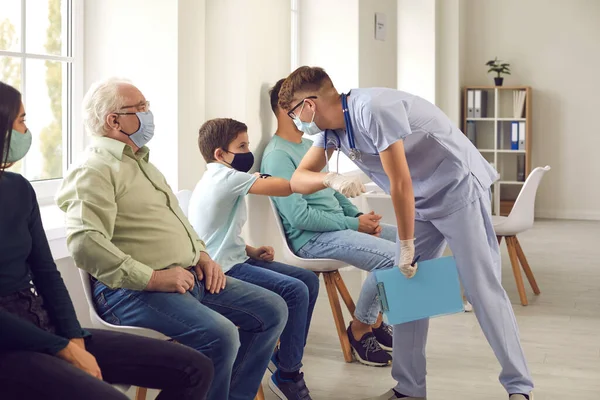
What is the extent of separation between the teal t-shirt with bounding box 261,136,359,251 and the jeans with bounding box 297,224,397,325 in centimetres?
5

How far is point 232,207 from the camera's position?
9.37 ft

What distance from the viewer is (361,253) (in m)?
3.42

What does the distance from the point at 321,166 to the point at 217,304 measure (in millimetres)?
693

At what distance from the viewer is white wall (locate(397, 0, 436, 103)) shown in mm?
7586

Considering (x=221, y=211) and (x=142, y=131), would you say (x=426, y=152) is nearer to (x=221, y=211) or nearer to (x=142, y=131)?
(x=221, y=211)

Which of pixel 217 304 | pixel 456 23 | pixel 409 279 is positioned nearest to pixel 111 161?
pixel 217 304

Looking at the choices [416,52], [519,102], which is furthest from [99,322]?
[519,102]

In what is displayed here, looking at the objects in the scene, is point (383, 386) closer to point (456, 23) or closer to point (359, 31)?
point (359, 31)

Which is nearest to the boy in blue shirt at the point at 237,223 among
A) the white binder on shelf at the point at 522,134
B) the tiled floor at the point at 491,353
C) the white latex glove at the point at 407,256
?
the tiled floor at the point at 491,353

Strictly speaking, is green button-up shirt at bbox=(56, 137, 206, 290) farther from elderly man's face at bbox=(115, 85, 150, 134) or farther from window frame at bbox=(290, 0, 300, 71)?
window frame at bbox=(290, 0, 300, 71)

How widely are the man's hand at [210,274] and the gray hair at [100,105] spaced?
0.50 meters

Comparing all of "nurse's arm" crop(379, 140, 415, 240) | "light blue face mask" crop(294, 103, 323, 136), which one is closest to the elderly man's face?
"light blue face mask" crop(294, 103, 323, 136)

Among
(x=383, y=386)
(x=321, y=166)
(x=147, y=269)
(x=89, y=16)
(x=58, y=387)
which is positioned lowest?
(x=383, y=386)

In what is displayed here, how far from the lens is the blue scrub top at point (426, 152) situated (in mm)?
2547
